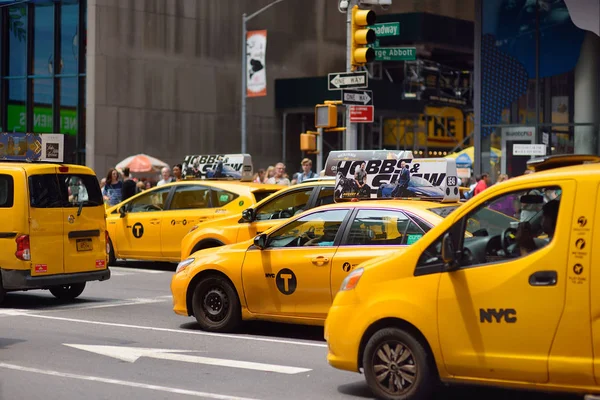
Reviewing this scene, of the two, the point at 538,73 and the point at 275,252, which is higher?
the point at 538,73

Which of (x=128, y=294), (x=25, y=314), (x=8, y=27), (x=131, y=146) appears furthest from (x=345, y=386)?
(x=8, y=27)

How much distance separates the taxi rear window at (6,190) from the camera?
43.7 feet

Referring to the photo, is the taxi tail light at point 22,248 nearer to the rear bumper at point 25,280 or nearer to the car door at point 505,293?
the rear bumper at point 25,280

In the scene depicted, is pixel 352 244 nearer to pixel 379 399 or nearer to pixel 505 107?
pixel 379 399

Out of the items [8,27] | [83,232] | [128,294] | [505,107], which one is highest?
[8,27]

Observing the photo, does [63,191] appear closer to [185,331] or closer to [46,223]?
[46,223]

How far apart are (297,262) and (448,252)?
3.54 metres

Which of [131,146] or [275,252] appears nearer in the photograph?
[275,252]

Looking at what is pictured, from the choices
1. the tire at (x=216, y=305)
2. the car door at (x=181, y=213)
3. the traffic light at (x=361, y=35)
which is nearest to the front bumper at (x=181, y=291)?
the tire at (x=216, y=305)

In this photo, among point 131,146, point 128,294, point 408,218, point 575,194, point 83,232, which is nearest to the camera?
point 575,194

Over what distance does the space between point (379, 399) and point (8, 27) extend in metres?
37.9

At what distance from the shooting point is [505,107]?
95.8ft

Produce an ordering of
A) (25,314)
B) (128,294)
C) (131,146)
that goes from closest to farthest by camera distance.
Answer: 1. (25,314)
2. (128,294)
3. (131,146)

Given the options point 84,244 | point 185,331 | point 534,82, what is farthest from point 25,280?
point 534,82
